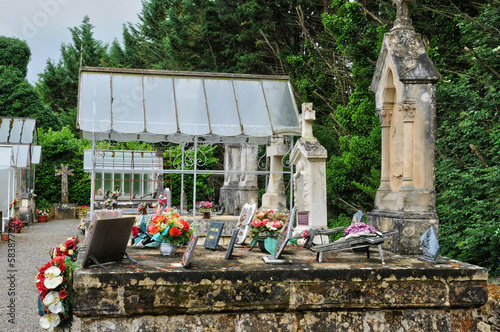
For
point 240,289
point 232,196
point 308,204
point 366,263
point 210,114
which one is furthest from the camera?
point 232,196

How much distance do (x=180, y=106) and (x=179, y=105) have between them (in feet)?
0.11

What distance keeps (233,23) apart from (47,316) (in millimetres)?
18290

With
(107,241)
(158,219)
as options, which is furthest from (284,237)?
(107,241)

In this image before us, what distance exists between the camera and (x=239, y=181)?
644 inches

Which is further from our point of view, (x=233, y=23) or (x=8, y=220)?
(x=233, y=23)

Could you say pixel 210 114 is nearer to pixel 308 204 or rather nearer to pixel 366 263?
pixel 308 204

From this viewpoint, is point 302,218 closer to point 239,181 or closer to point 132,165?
point 239,181

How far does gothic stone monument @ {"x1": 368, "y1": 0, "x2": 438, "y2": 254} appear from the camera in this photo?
613 centimetres

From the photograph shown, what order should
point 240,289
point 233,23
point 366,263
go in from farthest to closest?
point 233,23, point 366,263, point 240,289

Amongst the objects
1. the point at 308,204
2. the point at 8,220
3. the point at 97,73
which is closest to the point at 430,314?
the point at 308,204

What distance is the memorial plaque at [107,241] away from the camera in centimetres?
411

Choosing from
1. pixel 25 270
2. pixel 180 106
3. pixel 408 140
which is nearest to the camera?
pixel 408 140

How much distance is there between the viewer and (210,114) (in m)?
10.1

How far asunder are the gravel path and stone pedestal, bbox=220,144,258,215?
514 cm
